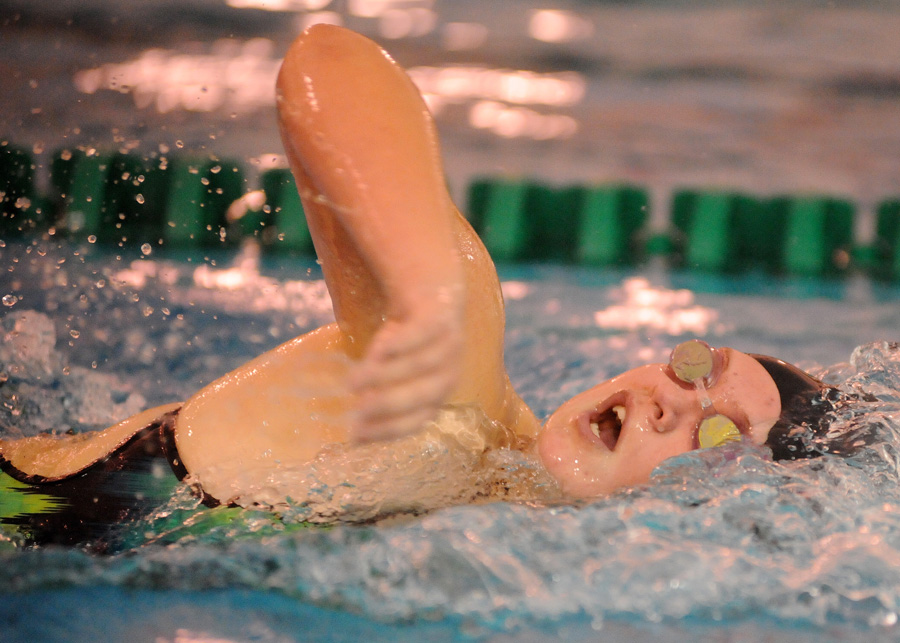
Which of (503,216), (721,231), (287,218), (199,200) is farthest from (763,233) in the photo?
(199,200)

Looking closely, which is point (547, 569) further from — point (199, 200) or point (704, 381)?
point (199, 200)

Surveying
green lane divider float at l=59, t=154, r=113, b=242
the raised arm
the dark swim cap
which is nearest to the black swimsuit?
the raised arm

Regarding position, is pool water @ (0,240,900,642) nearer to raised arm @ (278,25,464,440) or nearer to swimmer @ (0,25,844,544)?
swimmer @ (0,25,844,544)

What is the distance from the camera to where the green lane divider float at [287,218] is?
398 cm

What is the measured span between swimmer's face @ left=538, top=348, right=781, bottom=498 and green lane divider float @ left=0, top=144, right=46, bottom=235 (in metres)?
3.49

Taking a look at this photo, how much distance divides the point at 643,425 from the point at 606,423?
0.23ft

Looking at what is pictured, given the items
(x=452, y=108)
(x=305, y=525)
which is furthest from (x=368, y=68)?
(x=452, y=108)

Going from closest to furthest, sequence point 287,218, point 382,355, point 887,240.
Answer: point 382,355
point 287,218
point 887,240

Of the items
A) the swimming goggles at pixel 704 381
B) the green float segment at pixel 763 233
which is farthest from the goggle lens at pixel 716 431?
the green float segment at pixel 763 233

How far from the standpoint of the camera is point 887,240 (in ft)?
13.8

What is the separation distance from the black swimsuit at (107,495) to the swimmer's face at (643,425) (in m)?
0.49

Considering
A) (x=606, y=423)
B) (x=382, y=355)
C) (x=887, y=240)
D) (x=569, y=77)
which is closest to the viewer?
(x=382, y=355)

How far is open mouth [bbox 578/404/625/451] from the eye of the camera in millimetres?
1108

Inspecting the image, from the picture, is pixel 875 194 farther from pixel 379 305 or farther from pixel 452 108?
pixel 379 305
